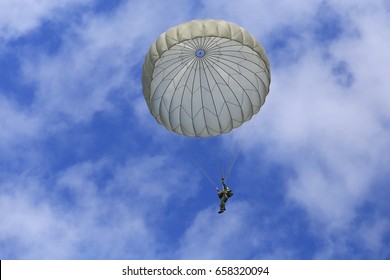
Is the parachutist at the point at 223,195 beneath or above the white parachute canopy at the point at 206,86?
beneath

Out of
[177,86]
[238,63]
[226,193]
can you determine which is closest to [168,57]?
[177,86]

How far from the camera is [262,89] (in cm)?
3881

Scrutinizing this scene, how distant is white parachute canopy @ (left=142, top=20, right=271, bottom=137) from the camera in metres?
37.6

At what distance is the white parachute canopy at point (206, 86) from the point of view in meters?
37.6

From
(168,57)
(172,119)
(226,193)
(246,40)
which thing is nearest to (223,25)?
(246,40)

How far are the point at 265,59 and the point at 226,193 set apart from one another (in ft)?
27.0

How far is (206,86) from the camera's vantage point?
38.5m

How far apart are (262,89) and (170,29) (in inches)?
270

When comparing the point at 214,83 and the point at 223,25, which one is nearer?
the point at 223,25

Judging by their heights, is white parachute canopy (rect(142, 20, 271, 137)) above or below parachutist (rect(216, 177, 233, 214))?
above

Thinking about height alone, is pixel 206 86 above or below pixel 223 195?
above

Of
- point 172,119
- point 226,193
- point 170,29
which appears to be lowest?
point 226,193

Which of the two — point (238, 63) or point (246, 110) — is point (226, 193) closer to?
point (246, 110)

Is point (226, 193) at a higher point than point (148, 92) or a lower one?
lower
